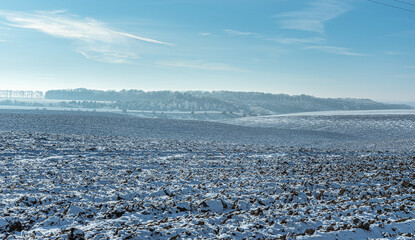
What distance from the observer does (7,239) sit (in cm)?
724

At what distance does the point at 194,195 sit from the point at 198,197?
38 cm

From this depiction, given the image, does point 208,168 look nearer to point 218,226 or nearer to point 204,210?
point 204,210

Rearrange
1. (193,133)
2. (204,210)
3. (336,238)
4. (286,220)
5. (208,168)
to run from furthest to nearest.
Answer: (193,133), (208,168), (204,210), (286,220), (336,238)

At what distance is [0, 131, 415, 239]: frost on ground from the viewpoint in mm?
7805

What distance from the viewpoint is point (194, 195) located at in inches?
468

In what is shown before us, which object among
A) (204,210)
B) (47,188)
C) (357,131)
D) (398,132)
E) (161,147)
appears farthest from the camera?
(357,131)

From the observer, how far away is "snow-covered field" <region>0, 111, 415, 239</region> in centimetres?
782

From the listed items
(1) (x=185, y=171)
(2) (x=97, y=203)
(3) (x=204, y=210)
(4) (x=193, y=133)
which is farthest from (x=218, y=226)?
(4) (x=193, y=133)

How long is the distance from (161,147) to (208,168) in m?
9.71

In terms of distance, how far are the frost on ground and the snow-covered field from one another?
35mm

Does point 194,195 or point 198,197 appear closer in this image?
point 198,197

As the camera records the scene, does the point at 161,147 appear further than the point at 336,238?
Yes

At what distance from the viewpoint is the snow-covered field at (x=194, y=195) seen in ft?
25.7

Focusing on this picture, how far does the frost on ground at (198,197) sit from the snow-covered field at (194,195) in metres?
0.04
